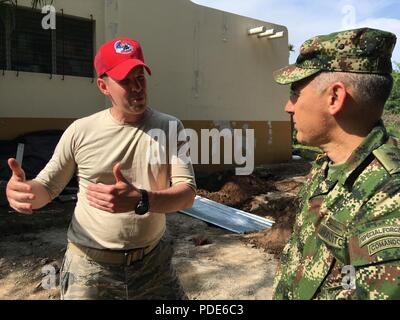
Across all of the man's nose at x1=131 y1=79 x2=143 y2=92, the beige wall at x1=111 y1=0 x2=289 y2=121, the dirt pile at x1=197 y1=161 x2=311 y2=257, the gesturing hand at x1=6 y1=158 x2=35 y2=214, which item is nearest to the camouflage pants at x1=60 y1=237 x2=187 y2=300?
the gesturing hand at x1=6 y1=158 x2=35 y2=214

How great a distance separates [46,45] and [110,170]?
667 centimetres

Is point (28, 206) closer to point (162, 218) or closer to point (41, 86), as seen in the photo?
point (162, 218)

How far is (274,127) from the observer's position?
40.5 feet

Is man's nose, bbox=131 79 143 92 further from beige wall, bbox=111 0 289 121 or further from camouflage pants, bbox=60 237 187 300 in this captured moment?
beige wall, bbox=111 0 289 121

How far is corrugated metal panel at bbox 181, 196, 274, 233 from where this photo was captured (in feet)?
21.0

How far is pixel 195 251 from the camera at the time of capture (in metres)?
5.15

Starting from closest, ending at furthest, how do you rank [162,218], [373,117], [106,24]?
1. [373,117]
2. [162,218]
3. [106,24]

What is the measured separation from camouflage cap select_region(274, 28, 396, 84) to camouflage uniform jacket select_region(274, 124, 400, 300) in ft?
0.63

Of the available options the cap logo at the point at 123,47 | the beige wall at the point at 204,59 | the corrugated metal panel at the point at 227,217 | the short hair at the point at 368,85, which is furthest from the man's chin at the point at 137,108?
the beige wall at the point at 204,59

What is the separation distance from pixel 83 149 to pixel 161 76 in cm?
774

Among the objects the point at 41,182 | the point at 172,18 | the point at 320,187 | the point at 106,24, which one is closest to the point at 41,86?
the point at 106,24

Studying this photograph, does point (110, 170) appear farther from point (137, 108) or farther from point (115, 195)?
point (115, 195)

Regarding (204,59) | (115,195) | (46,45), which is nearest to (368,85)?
(115,195)

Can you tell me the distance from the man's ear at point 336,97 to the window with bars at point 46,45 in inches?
272
